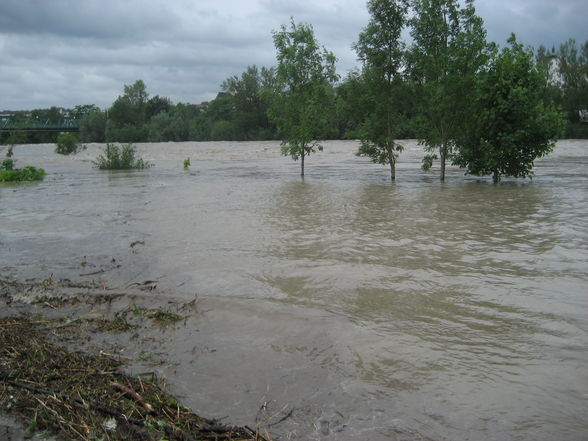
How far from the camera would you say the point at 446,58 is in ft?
70.3

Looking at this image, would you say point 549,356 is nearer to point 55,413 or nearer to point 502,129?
point 55,413

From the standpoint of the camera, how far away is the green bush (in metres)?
27.3

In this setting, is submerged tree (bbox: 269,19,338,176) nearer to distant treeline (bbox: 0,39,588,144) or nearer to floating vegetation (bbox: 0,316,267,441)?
floating vegetation (bbox: 0,316,267,441)

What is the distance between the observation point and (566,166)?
3189 cm

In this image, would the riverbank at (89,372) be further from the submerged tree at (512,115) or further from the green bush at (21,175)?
the green bush at (21,175)

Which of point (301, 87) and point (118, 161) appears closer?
point (301, 87)

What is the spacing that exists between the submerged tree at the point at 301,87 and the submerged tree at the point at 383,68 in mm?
2247

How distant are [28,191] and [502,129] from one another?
19997 mm

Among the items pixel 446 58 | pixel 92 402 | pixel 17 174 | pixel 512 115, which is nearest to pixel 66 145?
pixel 17 174

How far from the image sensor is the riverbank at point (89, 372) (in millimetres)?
3482

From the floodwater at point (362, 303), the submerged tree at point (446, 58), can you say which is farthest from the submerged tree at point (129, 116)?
the floodwater at point (362, 303)

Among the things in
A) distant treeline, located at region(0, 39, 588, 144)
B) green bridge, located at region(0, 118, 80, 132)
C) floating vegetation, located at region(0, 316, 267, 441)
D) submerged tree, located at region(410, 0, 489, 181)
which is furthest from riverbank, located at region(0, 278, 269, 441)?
green bridge, located at region(0, 118, 80, 132)

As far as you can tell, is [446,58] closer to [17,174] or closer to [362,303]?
[362,303]

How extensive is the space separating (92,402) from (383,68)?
68.6 ft
